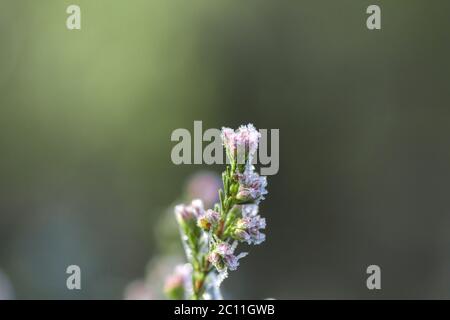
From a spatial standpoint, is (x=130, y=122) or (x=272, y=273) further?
(x=130, y=122)

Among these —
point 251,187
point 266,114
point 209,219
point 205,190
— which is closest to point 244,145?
point 251,187

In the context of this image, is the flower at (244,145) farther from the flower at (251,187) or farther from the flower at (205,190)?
the flower at (205,190)

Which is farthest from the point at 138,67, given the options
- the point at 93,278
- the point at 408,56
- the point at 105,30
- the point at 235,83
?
the point at 93,278

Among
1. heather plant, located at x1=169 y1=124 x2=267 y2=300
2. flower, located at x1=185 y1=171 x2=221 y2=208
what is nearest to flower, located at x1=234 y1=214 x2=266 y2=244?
heather plant, located at x1=169 y1=124 x2=267 y2=300

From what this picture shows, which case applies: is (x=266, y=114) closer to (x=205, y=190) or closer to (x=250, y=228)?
(x=205, y=190)
